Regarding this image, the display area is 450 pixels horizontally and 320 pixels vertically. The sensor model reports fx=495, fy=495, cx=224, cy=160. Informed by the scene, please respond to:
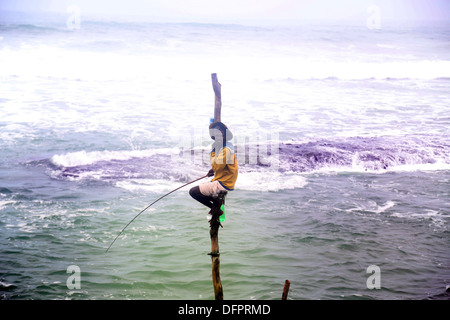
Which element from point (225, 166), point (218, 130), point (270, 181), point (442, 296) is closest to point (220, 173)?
point (225, 166)

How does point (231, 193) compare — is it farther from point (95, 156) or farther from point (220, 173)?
point (220, 173)

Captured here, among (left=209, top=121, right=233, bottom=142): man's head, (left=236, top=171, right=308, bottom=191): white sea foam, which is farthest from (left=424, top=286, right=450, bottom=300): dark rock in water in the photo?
(left=236, top=171, right=308, bottom=191): white sea foam

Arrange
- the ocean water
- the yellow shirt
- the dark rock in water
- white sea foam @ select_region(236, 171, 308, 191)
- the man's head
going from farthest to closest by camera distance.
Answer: white sea foam @ select_region(236, 171, 308, 191), the ocean water, the dark rock in water, the yellow shirt, the man's head

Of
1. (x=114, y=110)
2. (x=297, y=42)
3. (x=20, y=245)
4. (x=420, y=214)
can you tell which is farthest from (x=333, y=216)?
(x=297, y=42)

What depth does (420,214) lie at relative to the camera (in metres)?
9.47

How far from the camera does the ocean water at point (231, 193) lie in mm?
6980

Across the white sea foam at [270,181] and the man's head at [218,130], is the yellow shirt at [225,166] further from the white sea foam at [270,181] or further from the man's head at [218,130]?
the white sea foam at [270,181]

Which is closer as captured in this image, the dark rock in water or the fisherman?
the fisherman

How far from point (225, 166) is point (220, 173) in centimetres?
10

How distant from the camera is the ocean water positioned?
698 cm

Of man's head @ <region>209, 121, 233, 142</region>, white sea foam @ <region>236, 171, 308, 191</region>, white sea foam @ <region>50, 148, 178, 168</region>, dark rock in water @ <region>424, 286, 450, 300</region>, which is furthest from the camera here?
white sea foam @ <region>50, 148, 178, 168</region>

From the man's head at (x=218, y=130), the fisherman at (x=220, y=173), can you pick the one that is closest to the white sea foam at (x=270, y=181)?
the fisherman at (x=220, y=173)

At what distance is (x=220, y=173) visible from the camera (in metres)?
5.50

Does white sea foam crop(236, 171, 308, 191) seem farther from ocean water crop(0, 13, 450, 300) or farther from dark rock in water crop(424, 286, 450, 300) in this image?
dark rock in water crop(424, 286, 450, 300)
